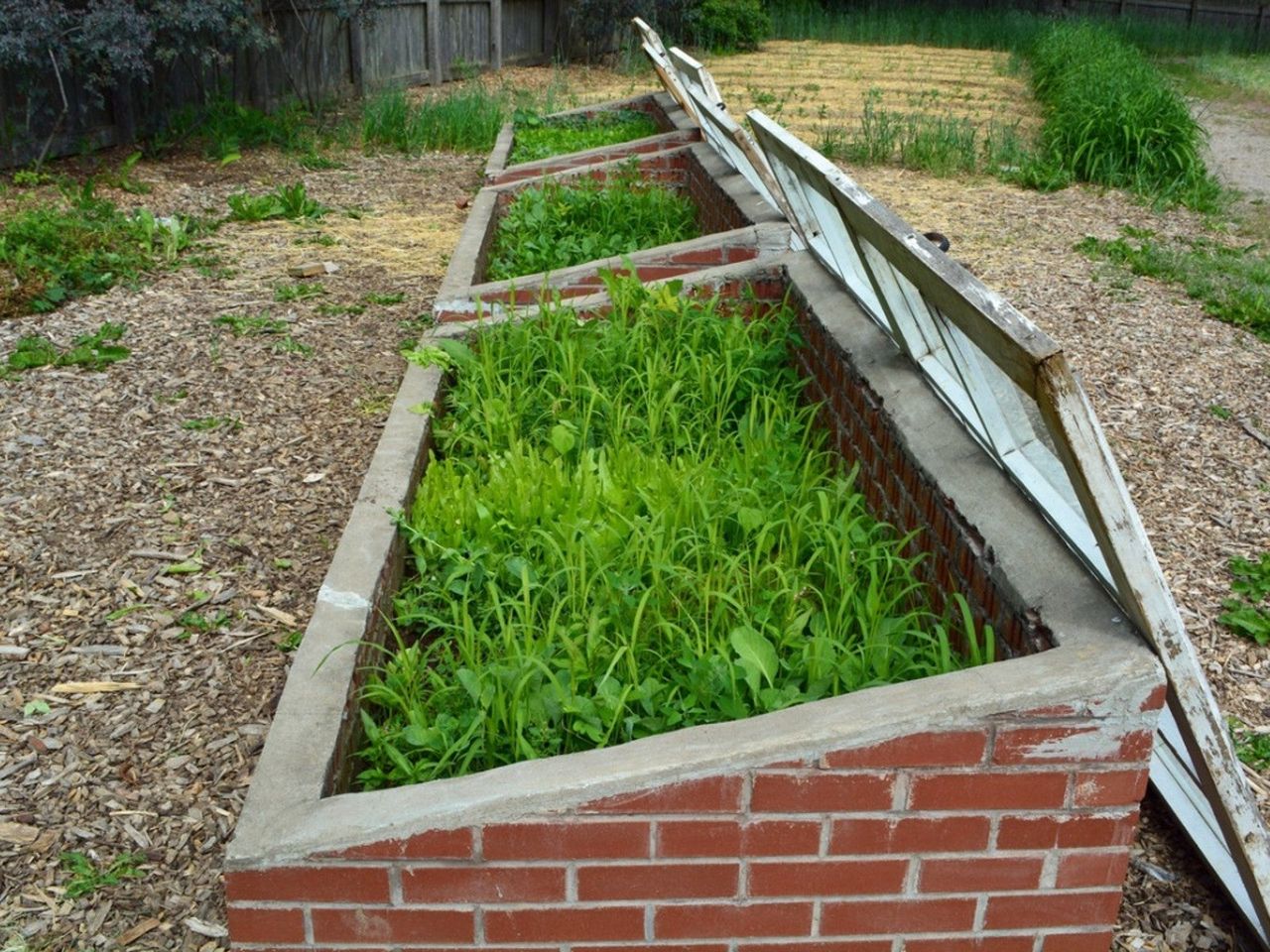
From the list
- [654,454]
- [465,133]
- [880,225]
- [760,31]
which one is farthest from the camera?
[760,31]

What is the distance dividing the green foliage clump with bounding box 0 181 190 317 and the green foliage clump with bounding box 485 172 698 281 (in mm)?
1992

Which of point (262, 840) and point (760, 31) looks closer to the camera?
point (262, 840)

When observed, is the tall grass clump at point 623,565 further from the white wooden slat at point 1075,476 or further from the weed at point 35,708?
the weed at point 35,708

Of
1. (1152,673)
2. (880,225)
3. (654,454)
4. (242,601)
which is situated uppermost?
(880,225)

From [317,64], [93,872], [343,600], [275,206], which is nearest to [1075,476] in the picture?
[343,600]

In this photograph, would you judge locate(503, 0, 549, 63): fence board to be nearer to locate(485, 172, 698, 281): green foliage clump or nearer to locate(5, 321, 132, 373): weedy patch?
locate(485, 172, 698, 281): green foliage clump

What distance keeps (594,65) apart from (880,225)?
18272 mm

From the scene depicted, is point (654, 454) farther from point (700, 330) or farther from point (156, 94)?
point (156, 94)

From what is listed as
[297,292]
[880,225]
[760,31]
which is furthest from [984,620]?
[760,31]

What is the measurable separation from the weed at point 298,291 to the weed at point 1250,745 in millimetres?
5012

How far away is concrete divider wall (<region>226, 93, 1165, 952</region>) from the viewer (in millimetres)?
2197

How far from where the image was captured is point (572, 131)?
11.4 metres

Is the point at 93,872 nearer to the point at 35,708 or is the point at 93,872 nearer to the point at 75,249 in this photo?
the point at 35,708

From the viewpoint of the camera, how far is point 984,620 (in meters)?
2.85
